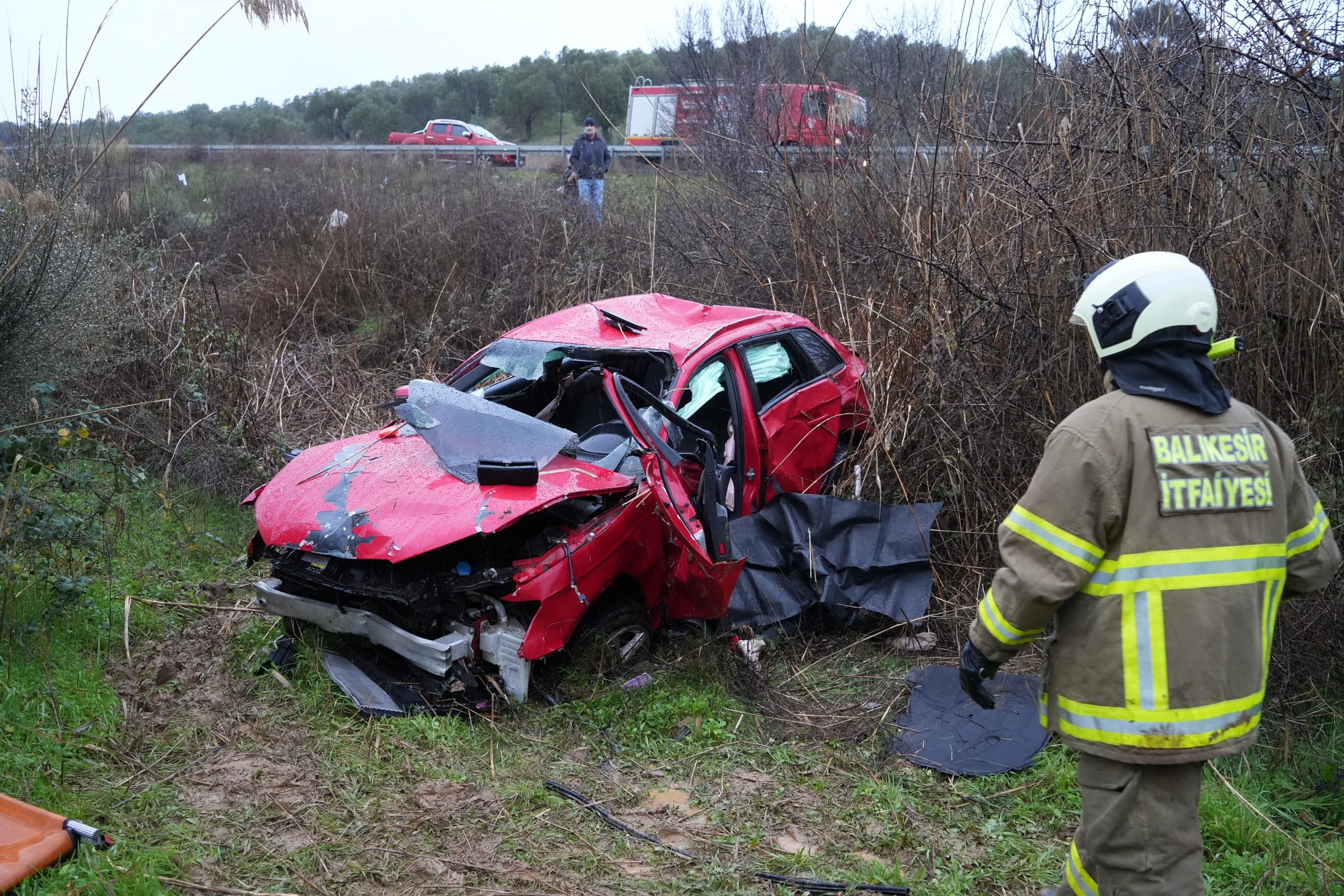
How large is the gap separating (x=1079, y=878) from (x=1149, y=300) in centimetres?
152

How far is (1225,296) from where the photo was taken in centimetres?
486

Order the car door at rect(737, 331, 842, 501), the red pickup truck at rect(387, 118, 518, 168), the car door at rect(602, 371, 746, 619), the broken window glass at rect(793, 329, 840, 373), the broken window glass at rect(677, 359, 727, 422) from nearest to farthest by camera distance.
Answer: the car door at rect(602, 371, 746, 619), the broken window glass at rect(677, 359, 727, 422), the car door at rect(737, 331, 842, 501), the broken window glass at rect(793, 329, 840, 373), the red pickup truck at rect(387, 118, 518, 168)

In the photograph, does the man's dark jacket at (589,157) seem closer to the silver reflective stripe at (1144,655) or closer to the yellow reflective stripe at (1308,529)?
the yellow reflective stripe at (1308,529)

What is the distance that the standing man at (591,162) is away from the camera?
12.9m

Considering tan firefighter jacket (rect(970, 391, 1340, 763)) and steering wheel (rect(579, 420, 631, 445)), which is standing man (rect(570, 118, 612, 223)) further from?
tan firefighter jacket (rect(970, 391, 1340, 763))

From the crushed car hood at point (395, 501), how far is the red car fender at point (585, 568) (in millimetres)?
193

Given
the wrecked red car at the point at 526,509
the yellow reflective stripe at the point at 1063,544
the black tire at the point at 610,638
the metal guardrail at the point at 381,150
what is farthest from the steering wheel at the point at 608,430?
the metal guardrail at the point at 381,150

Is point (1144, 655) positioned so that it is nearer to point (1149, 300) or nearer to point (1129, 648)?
point (1129, 648)

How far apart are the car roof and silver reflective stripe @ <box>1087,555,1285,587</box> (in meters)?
3.10

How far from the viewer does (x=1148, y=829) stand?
7.92ft

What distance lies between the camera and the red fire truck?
696 cm

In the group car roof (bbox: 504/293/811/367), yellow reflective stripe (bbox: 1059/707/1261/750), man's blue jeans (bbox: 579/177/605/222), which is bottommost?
yellow reflective stripe (bbox: 1059/707/1261/750)

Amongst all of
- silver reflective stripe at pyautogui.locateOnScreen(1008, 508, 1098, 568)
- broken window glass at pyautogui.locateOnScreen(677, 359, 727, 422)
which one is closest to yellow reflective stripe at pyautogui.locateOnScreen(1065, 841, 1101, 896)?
silver reflective stripe at pyautogui.locateOnScreen(1008, 508, 1098, 568)

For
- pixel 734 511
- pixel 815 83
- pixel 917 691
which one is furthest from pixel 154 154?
pixel 917 691
